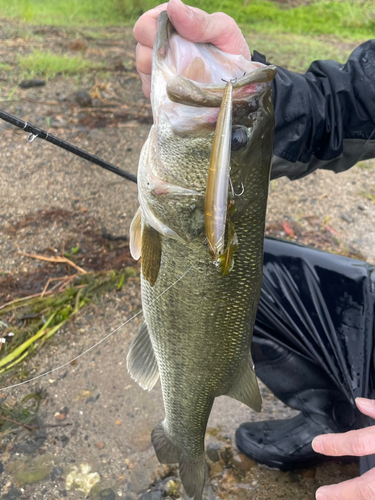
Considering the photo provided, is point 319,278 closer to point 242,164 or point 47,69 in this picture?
point 242,164

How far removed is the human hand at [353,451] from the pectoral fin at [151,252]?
879 millimetres

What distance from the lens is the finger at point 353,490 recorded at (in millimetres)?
1099

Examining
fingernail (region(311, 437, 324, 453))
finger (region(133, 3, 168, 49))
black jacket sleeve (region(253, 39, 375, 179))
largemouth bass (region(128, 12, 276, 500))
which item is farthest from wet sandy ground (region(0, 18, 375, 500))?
finger (region(133, 3, 168, 49))

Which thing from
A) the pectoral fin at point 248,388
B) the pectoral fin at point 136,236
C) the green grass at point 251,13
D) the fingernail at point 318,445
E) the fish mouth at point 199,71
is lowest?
the pectoral fin at point 248,388

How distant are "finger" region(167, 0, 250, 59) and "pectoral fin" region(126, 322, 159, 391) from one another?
1295mm

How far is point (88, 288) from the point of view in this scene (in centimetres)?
285

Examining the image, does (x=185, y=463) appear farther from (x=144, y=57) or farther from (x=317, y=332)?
(x=144, y=57)

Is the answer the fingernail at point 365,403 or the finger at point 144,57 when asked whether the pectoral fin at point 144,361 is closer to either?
the fingernail at point 365,403

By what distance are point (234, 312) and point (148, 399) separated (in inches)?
52.1

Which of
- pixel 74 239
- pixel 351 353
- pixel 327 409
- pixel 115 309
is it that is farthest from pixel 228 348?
pixel 74 239

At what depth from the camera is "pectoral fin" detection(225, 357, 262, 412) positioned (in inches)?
64.4

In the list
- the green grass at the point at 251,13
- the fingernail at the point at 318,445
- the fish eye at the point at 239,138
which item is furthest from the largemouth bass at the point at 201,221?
the green grass at the point at 251,13

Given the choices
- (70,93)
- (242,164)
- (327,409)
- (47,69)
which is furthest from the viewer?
(47,69)

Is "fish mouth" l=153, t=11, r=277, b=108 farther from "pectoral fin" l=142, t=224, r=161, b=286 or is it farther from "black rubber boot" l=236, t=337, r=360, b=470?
"black rubber boot" l=236, t=337, r=360, b=470
